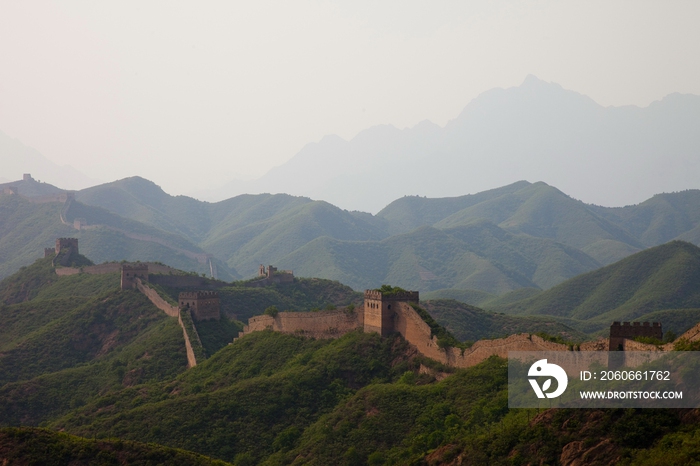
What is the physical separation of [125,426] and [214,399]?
529cm

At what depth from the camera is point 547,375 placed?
4081 cm

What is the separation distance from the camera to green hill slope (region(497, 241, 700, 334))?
404 ft

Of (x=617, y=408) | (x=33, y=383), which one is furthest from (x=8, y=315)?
(x=617, y=408)

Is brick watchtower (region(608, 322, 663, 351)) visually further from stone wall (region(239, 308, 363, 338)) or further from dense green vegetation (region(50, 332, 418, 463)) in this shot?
stone wall (region(239, 308, 363, 338))

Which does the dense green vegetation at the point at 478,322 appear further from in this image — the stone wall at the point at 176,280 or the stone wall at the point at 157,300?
the stone wall at the point at 157,300

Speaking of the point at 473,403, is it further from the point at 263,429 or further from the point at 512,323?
the point at 512,323

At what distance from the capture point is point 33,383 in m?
77.6

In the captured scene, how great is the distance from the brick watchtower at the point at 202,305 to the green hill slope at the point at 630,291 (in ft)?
163

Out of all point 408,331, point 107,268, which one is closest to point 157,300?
point 107,268

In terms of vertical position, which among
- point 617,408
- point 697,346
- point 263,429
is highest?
point 697,346

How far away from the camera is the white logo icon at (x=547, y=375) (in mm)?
38625

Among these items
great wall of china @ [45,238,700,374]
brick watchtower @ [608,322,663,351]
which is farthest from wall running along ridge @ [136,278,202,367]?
brick watchtower @ [608,322,663,351]

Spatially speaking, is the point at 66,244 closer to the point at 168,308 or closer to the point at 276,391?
the point at 168,308

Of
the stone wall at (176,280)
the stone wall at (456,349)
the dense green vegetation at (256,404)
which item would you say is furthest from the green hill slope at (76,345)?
the stone wall at (456,349)
